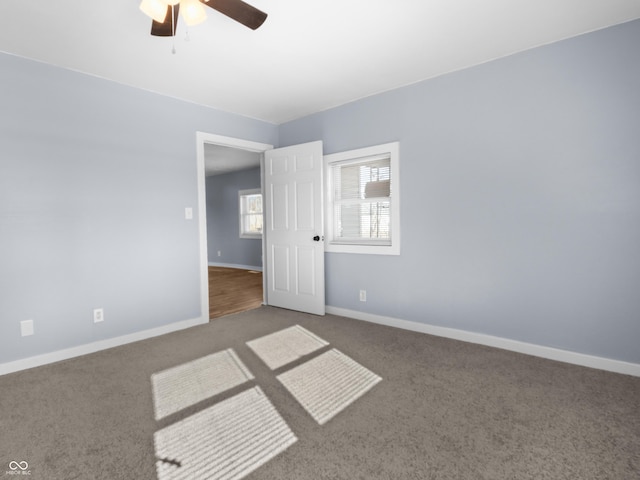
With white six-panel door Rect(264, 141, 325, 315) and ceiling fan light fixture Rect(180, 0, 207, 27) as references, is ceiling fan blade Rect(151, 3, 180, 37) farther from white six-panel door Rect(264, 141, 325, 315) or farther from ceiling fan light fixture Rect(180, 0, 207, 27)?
white six-panel door Rect(264, 141, 325, 315)

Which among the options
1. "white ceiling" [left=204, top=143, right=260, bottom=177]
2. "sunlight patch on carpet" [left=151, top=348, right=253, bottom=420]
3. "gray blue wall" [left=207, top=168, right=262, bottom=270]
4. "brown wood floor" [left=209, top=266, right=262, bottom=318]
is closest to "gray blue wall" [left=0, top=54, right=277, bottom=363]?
"brown wood floor" [left=209, top=266, right=262, bottom=318]

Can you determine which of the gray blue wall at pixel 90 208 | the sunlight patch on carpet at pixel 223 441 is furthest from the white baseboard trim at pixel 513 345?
the gray blue wall at pixel 90 208

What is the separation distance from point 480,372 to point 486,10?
8.30 feet

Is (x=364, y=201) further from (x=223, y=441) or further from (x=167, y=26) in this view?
(x=223, y=441)

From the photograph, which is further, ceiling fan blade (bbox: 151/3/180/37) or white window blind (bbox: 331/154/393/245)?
white window blind (bbox: 331/154/393/245)

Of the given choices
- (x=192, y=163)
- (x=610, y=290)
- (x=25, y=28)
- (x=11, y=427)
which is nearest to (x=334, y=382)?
(x=11, y=427)

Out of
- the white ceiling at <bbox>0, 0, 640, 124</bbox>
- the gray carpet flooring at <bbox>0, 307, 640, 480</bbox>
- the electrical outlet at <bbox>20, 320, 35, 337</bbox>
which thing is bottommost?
the gray carpet flooring at <bbox>0, 307, 640, 480</bbox>

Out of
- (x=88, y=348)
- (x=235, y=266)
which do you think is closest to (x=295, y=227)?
(x=88, y=348)

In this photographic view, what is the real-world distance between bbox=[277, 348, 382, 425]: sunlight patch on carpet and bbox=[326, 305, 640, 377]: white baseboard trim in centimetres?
96

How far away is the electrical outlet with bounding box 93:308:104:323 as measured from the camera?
2.80 metres

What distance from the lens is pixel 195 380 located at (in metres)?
2.25

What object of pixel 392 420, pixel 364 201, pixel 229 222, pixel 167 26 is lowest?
pixel 392 420

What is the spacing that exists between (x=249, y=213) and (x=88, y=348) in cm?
530

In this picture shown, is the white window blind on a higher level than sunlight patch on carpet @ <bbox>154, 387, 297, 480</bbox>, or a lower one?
higher
